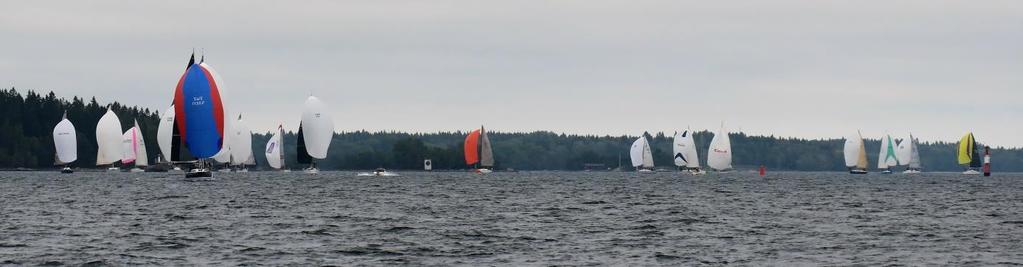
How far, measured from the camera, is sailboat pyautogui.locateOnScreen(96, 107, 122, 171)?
170625mm

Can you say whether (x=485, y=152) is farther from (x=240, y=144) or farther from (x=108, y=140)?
(x=108, y=140)

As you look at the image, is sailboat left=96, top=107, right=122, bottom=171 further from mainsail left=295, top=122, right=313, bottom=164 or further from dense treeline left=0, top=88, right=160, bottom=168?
mainsail left=295, top=122, right=313, bottom=164

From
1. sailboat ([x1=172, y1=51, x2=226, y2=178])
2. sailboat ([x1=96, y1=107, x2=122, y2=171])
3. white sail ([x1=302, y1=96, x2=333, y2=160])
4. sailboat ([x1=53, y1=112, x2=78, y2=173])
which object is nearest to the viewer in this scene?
sailboat ([x1=172, y1=51, x2=226, y2=178])

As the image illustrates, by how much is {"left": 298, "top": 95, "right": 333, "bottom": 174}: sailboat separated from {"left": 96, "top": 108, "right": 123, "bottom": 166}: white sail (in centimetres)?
3703

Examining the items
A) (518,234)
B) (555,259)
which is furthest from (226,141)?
(555,259)

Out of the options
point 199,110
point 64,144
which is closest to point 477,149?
point 64,144

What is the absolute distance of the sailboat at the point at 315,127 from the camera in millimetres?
143125

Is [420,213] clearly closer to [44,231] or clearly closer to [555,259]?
[44,231]

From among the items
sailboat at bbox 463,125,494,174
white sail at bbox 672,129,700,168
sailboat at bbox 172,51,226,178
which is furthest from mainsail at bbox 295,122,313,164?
white sail at bbox 672,129,700,168

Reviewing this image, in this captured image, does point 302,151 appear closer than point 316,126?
No

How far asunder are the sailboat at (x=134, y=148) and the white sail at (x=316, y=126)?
3886 cm

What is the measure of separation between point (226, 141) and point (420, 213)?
5551 cm

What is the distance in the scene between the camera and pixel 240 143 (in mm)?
174000

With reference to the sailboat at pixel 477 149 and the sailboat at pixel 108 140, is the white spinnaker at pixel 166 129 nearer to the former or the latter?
the sailboat at pixel 108 140
